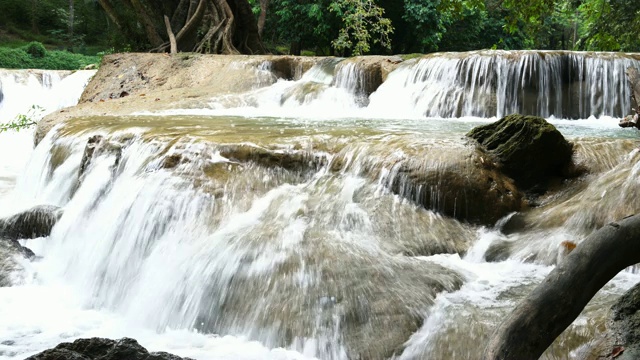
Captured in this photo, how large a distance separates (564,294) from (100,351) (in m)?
2.18

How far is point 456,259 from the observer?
4957mm

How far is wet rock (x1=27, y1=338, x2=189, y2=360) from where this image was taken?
10.1 ft

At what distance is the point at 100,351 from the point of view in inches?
124

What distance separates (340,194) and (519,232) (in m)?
1.53

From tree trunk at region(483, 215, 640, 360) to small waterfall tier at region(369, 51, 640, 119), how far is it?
27.7 ft

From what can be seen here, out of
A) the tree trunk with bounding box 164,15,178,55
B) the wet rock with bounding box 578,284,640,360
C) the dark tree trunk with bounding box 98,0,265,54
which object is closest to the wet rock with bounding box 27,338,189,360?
the wet rock with bounding box 578,284,640,360

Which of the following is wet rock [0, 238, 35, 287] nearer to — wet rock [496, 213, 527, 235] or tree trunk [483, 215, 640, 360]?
wet rock [496, 213, 527, 235]

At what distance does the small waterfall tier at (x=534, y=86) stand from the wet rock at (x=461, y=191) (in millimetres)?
5298

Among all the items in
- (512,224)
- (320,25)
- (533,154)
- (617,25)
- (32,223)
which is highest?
(320,25)

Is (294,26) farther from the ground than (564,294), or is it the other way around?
(294,26)

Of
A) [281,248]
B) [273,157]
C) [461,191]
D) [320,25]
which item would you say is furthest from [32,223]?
[320,25]

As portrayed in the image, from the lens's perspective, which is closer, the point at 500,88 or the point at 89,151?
the point at 89,151

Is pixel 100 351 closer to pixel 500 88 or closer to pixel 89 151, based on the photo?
pixel 89 151

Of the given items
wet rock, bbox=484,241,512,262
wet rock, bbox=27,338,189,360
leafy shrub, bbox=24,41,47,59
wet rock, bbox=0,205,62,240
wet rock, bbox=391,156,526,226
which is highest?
leafy shrub, bbox=24,41,47,59
